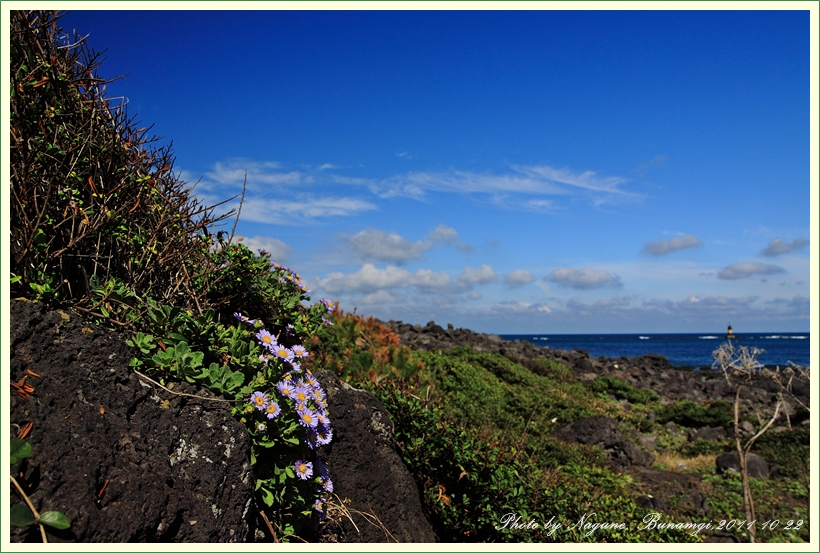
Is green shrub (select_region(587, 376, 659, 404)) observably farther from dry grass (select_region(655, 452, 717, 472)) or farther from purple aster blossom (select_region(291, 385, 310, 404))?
purple aster blossom (select_region(291, 385, 310, 404))

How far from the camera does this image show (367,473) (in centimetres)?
399

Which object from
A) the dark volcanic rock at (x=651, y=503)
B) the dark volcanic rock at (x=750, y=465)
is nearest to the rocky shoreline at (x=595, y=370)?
the dark volcanic rock at (x=750, y=465)

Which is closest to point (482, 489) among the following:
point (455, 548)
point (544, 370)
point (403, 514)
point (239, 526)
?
point (403, 514)

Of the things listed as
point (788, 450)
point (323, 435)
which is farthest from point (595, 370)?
point (323, 435)

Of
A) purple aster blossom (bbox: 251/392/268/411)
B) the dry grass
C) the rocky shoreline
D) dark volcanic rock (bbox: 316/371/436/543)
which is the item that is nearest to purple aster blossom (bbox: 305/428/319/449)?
purple aster blossom (bbox: 251/392/268/411)

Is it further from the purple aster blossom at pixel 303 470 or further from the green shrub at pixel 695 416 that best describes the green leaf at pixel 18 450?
the green shrub at pixel 695 416

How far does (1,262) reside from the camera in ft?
7.57

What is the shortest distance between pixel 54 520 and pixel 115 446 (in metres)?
0.43

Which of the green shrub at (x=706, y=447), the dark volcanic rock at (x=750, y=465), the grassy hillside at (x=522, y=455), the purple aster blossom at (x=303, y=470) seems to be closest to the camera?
the purple aster blossom at (x=303, y=470)

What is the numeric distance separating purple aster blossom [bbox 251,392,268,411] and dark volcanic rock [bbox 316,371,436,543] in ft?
3.64

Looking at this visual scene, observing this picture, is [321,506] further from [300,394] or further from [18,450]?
[18,450]

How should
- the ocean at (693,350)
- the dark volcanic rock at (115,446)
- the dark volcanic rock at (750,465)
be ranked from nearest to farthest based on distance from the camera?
the dark volcanic rock at (115,446)
the dark volcanic rock at (750,465)
the ocean at (693,350)

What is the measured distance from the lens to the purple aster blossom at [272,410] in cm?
278

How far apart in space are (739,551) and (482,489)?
209cm
